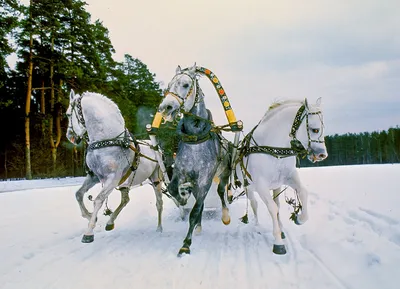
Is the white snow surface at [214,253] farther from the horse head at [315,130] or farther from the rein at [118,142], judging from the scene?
the horse head at [315,130]

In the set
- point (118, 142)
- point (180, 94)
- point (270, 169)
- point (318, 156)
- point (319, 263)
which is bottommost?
point (319, 263)

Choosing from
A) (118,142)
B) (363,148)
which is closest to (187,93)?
(118,142)

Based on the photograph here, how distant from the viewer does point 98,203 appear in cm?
617

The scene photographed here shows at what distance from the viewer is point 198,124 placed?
598 cm

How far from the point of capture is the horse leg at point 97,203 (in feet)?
19.9

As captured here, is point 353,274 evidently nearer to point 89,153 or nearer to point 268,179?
point 268,179

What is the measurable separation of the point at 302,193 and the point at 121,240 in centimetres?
364

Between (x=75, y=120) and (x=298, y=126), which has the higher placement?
(x=75, y=120)

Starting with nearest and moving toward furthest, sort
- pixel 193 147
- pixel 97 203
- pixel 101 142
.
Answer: pixel 193 147
pixel 97 203
pixel 101 142

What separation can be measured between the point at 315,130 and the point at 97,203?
4195mm

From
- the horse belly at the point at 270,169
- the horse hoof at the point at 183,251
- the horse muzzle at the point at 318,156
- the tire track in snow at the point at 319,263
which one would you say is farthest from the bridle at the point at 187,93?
the tire track in snow at the point at 319,263

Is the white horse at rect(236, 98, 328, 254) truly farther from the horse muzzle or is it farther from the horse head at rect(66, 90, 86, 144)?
the horse head at rect(66, 90, 86, 144)

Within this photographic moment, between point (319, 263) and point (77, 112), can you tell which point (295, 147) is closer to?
point (319, 263)

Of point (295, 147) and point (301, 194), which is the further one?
point (301, 194)
